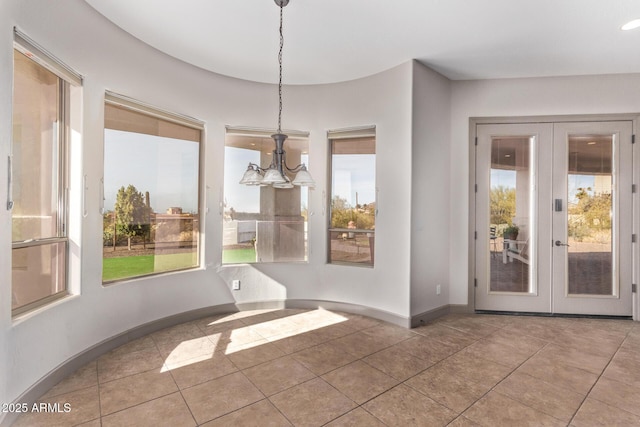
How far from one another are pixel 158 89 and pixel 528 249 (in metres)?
4.84

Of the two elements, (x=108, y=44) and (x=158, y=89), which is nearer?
(x=108, y=44)

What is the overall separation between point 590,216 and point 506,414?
3.19m

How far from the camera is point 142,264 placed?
135 inches

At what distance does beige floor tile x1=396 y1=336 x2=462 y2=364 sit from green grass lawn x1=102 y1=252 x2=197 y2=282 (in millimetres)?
2610

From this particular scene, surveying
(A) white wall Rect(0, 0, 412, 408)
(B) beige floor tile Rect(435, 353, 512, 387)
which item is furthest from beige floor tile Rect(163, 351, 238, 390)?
(B) beige floor tile Rect(435, 353, 512, 387)

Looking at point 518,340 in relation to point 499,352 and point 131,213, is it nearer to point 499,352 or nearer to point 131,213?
point 499,352

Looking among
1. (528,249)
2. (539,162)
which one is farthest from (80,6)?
(528,249)

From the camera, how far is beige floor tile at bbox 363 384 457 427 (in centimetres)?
203

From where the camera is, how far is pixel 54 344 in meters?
2.42

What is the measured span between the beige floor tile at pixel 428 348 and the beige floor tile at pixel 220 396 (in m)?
1.50

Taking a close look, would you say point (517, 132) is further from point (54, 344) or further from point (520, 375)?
point (54, 344)

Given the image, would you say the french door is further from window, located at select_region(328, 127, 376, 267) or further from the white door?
window, located at select_region(328, 127, 376, 267)

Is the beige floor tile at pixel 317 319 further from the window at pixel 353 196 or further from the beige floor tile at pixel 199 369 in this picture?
the beige floor tile at pixel 199 369

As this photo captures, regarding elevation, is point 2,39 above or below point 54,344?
above
